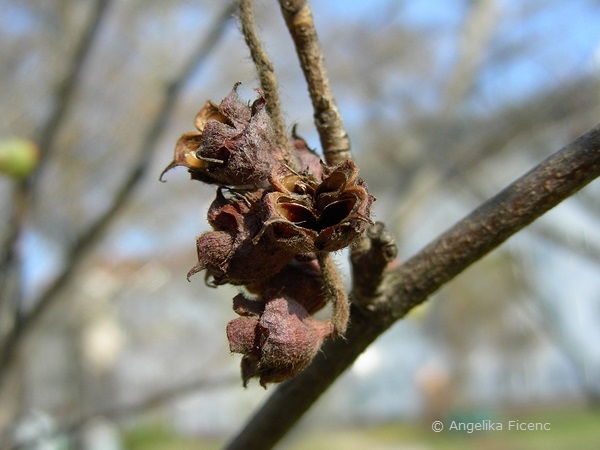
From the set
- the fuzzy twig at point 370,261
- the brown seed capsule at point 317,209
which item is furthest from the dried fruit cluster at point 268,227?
the fuzzy twig at point 370,261

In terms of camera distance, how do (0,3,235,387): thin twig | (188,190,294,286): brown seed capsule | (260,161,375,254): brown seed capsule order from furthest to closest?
(0,3,235,387): thin twig, (188,190,294,286): brown seed capsule, (260,161,375,254): brown seed capsule

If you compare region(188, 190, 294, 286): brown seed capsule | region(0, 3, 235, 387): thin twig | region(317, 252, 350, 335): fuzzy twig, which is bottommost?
region(317, 252, 350, 335): fuzzy twig

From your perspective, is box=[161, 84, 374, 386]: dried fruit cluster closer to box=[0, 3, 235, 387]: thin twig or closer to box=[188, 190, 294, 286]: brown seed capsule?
box=[188, 190, 294, 286]: brown seed capsule

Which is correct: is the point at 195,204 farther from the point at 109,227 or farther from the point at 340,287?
the point at 340,287

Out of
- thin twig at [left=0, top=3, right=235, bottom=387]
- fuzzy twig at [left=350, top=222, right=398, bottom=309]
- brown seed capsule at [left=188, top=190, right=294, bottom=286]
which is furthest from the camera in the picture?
thin twig at [left=0, top=3, right=235, bottom=387]

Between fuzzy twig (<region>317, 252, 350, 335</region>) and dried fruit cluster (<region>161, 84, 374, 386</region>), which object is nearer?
dried fruit cluster (<region>161, 84, 374, 386</region>)

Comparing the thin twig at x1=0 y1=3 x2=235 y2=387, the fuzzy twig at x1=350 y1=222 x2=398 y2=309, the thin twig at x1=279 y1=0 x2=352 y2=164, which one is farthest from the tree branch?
the thin twig at x1=0 y1=3 x2=235 y2=387

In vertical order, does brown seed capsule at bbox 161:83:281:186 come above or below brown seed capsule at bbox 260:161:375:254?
above
